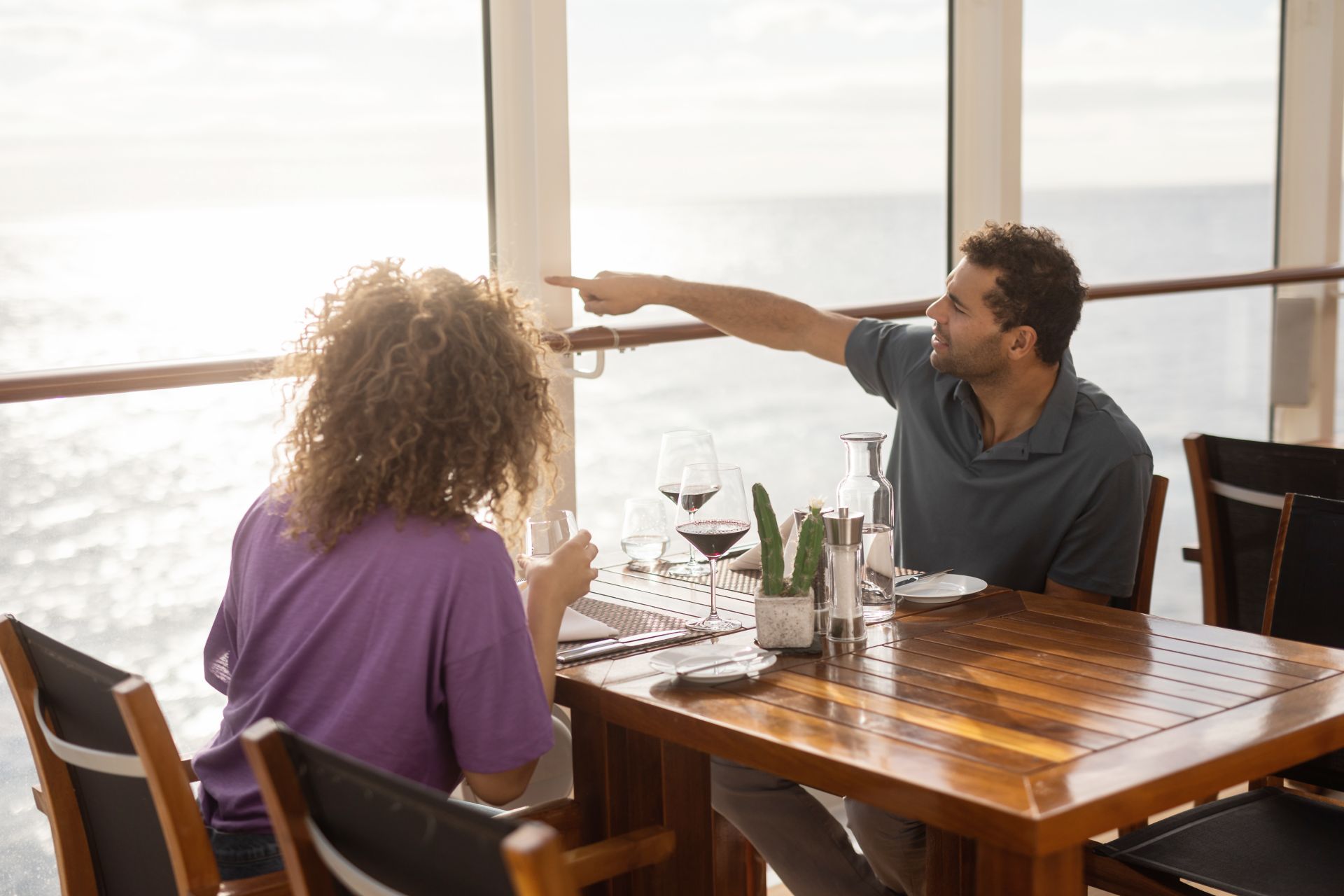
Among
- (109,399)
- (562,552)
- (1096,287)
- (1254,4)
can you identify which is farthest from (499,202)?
(1254,4)

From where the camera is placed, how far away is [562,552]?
158cm

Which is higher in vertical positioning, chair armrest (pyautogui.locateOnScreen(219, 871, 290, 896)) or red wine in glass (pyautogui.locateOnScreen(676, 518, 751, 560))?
red wine in glass (pyautogui.locateOnScreen(676, 518, 751, 560))

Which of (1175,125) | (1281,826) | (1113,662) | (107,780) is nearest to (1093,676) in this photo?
(1113,662)

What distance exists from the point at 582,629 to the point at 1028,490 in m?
0.79

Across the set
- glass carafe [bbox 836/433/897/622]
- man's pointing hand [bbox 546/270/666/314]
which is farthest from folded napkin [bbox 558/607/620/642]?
man's pointing hand [bbox 546/270/666/314]

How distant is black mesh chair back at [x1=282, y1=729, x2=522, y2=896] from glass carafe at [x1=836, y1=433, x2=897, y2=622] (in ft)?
2.79

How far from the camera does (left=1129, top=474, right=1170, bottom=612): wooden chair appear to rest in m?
2.10

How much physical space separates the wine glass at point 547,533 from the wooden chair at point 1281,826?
0.78 meters

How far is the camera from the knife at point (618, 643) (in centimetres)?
162

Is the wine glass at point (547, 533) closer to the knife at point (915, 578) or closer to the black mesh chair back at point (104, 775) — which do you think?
the knife at point (915, 578)

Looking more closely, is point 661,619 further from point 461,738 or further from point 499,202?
point 499,202

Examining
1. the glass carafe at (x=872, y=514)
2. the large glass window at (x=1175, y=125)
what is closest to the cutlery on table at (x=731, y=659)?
the glass carafe at (x=872, y=514)

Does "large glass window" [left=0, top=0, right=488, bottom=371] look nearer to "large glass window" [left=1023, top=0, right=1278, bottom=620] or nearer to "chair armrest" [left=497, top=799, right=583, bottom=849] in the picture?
"chair armrest" [left=497, top=799, right=583, bottom=849]

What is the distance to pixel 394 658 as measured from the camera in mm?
1334
